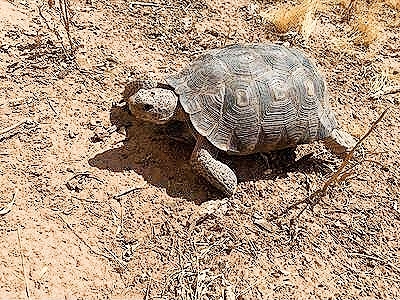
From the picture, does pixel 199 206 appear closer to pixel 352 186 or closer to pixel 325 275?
pixel 325 275

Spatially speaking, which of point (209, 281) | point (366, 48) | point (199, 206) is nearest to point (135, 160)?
point (199, 206)

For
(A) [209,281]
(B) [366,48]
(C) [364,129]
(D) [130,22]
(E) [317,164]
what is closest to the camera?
(A) [209,281]

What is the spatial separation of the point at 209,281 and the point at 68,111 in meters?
2.10

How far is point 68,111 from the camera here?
13.6 ft

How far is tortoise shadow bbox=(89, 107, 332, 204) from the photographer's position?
3.78 meters

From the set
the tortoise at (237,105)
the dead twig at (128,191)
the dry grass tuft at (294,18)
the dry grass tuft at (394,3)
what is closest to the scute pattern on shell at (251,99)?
the tortoise at (237,105)

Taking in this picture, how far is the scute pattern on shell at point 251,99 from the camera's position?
12.0ft

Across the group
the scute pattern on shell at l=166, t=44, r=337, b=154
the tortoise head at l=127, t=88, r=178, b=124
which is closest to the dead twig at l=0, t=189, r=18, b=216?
the tortoise head at l=127, t=88, r=178, b=124

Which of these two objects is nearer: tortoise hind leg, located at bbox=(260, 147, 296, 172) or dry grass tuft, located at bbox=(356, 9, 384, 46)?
tortoise hind leg, located at bbox=(260, 147, 296, 172)

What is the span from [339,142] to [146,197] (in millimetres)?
1881

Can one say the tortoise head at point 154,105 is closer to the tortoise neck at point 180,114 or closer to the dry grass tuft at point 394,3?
the tortoise neck at point 180,114

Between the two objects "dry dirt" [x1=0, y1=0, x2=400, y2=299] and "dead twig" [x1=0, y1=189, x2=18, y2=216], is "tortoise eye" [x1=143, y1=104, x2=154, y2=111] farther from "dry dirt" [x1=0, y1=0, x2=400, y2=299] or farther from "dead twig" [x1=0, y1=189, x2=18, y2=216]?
"dead twig" [x1=0, y1=189, x2=18, y2=216]

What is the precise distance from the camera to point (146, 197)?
3646mm

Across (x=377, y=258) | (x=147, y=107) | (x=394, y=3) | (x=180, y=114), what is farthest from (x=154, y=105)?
(x=394, y=3)
